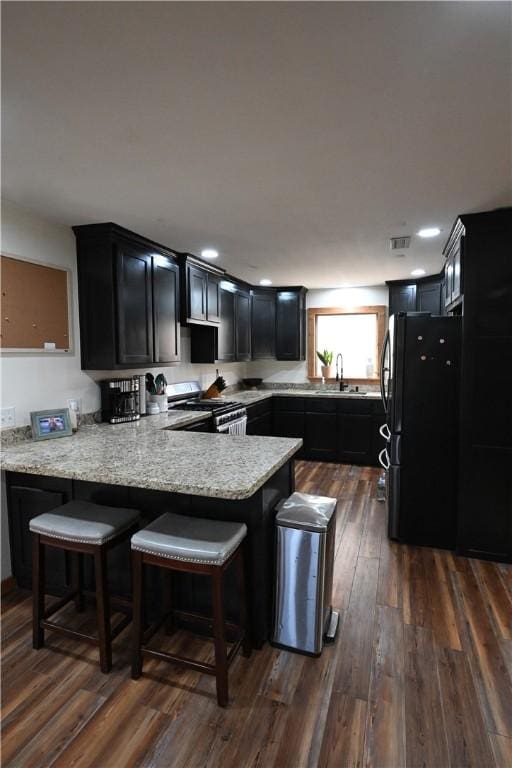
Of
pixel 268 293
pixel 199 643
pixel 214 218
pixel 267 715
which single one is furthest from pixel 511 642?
pixel 268 293

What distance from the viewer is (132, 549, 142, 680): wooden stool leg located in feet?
5.77

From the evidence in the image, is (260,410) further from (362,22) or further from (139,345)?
(362,22)

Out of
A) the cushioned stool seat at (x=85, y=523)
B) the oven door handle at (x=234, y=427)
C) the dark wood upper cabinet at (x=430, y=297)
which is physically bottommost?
the cushioned stool seat at (x=85, y=523)

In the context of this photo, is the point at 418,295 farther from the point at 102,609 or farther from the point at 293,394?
the point at 102,609

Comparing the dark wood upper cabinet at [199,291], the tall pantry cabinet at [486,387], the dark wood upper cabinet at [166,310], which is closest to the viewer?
the tall pantry cabinet at [486,387]

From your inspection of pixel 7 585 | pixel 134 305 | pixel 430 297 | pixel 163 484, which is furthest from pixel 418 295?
pixel 7 585

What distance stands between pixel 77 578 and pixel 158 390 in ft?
5.85

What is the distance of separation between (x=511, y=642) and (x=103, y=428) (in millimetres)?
2775

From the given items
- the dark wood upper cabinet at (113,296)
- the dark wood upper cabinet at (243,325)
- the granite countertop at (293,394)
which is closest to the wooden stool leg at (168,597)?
the dark wood upper cabinet at (113,296)

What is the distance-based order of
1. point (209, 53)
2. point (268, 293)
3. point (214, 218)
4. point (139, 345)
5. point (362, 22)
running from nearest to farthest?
point (362, 22) → point (209, 53) → point (214, 218) → point (139, 345) → point (268, 293)

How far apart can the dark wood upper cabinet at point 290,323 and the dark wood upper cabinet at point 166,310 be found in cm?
220

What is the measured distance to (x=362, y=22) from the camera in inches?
45.2

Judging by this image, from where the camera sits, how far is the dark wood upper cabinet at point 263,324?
5699 millimetres

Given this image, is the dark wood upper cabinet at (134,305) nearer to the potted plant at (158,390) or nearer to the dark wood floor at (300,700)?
the potted plant at (158,390)
